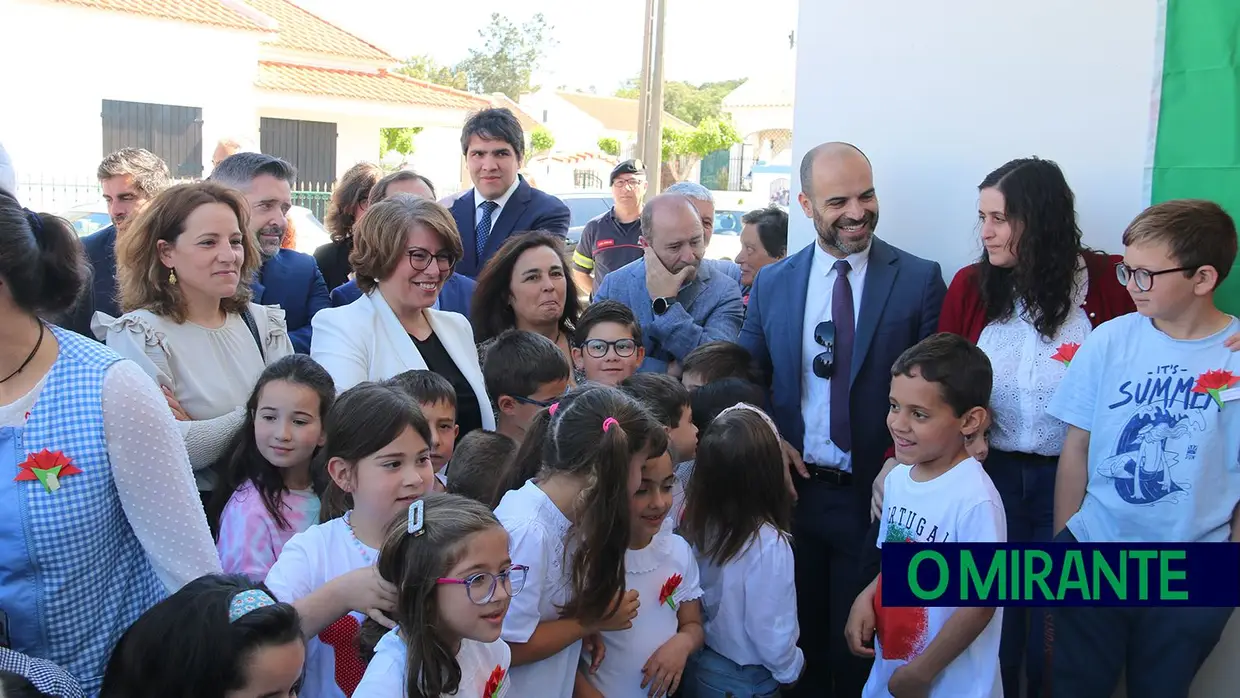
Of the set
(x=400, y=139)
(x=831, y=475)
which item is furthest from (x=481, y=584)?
(x=400, y=139)

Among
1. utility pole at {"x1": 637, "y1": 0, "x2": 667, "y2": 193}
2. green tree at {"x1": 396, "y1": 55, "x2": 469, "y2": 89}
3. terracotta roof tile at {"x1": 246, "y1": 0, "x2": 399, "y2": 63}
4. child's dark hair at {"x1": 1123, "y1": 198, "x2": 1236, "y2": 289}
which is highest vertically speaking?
green tree at {"x1": 396, "y1": 55, "x2": 469, "y2": 89}

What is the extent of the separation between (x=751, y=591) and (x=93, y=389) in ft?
5.76

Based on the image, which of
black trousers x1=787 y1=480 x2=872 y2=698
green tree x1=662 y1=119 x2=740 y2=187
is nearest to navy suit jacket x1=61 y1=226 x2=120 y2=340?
black trousers x1=787 y1=480 x2=872 y2=698

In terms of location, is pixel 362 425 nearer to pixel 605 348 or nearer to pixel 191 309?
pixel 191 309

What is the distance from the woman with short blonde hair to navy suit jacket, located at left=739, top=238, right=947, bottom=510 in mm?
1676

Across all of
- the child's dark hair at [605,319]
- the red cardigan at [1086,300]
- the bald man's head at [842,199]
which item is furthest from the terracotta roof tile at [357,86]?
the red cardigan at [1086,300]

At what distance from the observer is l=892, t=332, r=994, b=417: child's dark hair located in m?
2.90

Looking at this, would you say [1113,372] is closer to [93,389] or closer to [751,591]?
[751,591]

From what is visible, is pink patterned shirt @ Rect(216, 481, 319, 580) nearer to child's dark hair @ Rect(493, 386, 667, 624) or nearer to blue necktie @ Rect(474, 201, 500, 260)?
child's dark hair @ Rect(493, 386, 667, 624)

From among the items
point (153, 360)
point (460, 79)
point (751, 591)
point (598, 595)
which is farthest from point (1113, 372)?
point (460, 79)

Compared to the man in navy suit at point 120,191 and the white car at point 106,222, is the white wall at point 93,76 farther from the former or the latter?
the man in navy suit at point 120,191

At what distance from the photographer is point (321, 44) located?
78.0ft

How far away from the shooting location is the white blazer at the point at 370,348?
3.30 metres

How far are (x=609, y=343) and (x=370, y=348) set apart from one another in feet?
2.64
